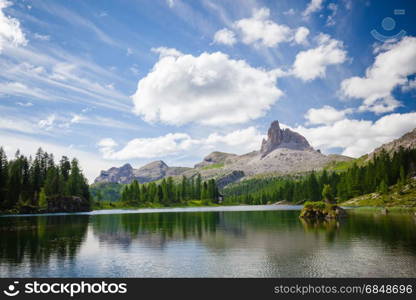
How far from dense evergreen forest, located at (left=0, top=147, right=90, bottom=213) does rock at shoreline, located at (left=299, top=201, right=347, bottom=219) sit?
442 feet

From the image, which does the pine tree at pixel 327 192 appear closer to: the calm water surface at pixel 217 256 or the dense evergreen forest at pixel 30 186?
the calm water surface at pixel 217 256

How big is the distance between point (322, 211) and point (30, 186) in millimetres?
155040

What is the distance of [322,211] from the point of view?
104 m

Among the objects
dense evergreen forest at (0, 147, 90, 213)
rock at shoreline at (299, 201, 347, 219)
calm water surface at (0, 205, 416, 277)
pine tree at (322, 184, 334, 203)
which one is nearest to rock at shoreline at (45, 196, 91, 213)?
dense evergreen forest at (0, 147, 90, 213)

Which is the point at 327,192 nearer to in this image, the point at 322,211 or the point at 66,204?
the point at 322,211

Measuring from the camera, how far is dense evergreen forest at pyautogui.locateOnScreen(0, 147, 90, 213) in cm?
16525

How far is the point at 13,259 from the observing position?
42.1m

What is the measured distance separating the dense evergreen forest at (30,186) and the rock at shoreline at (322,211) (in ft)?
442

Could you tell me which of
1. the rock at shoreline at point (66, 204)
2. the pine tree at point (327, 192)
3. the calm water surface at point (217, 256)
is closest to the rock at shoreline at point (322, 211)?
the calm water surface at point (217, 256)

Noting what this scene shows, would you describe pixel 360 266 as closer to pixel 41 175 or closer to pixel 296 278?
pixel 296 278

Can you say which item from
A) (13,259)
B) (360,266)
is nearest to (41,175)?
(13,259)

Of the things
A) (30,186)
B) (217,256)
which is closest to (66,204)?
(30,186)

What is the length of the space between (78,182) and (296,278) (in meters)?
189

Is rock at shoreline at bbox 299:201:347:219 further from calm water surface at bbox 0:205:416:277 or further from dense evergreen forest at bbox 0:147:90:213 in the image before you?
dense evergreen forest at bbox 0:147:90:213
